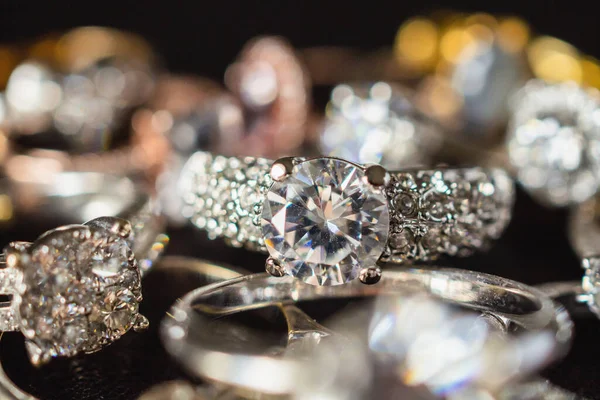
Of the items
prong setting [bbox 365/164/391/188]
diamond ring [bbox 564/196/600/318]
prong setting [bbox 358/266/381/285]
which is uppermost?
prong setting [bbox 365/164/391/188]

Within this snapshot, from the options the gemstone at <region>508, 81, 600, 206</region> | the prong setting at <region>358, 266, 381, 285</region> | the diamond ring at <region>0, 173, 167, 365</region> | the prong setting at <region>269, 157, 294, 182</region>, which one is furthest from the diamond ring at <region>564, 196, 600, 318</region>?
the diamond ring at <region>0, 173, 167, 365</region>

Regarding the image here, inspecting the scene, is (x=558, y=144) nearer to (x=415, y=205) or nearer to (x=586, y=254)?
(x=586, y=254)

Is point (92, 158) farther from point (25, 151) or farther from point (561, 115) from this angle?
point (561, 115)

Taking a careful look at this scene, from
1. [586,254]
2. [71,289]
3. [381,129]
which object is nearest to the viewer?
[71,289]

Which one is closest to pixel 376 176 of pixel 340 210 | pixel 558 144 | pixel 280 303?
pixel 340 210

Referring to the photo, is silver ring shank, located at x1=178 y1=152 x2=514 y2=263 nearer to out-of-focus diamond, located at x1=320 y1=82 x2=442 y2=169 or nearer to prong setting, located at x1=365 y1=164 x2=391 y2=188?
prong setting, located at x1=365 y1=164 x2=391 y2=188

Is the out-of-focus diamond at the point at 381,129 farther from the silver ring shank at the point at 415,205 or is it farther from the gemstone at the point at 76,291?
the gemstone at the point at 76,291

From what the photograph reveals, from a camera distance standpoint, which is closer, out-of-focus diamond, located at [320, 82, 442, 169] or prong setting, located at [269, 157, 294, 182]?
prong setting, located at [269, 157, 294, 182]

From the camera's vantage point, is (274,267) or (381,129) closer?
(274,267)
